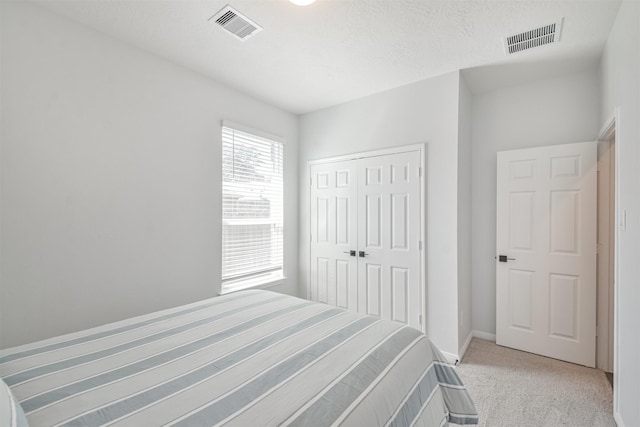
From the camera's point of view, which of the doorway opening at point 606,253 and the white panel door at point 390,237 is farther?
the white panel door at point 390,237

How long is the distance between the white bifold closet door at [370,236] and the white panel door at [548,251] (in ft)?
3.19

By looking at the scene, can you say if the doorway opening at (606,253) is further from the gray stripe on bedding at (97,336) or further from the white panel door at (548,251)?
the gray stripe on bedding at (97,336)

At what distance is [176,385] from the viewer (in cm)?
107

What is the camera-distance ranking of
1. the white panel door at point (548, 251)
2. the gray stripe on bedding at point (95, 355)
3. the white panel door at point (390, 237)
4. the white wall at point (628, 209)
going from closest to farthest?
the gray stripe on bedding at point (95, 355) < the white wall at point (628, 209) < the white panel door at point (548, 251) < the white panel door at point (390, 237)

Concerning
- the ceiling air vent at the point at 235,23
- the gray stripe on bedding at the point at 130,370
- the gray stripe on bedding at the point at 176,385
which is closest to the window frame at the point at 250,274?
the ceiling air vent at the point at 235,23

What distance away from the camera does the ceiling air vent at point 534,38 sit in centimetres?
211

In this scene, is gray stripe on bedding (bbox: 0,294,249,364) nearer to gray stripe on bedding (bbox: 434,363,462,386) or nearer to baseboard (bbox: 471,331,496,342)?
gray stripe on bedding (bbox: 434,363,462,386)

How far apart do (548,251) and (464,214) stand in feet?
2.80

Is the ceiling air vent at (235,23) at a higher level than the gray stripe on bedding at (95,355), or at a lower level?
higher

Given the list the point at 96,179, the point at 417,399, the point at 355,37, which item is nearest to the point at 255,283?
the point at 96,179

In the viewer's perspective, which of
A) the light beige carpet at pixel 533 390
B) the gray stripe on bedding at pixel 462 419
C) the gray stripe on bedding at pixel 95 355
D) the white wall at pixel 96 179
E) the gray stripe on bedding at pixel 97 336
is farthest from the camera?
the light beige carpet at pixel 533 390

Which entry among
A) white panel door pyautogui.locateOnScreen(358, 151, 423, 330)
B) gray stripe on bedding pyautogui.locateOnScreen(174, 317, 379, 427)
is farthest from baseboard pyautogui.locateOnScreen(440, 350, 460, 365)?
gray stripe on bedding pyautogui.locateOnScreen(174, 317, 379, 427)

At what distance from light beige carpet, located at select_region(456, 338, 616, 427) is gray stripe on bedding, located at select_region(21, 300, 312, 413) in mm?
1783

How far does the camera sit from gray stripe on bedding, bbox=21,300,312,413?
952 millimetres
